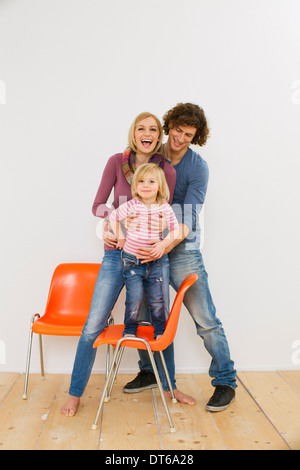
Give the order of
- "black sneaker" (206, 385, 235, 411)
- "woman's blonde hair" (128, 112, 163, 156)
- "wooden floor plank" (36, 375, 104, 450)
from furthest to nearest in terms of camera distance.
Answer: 1. "black sneaker" (206, 385, 235, 411)
2. "woman's blonde hair" (128, 112, 163, 156)
3. "wooden floor plank" (36, 375, 104, 450)

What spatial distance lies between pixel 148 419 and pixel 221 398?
46 centimetres

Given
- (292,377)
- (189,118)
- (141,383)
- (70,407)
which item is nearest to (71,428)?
(70,407)

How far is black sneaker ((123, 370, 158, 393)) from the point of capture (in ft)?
9.74

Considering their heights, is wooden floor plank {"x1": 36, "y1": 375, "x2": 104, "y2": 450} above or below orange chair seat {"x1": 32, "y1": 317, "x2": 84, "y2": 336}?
below

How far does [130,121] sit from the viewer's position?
10.5ft

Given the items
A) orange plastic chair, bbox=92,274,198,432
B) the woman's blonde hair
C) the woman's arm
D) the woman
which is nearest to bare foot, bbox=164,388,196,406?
orange plastic chair, bbox=92,274,198,432

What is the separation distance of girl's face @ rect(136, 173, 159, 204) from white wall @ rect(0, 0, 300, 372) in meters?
0.81

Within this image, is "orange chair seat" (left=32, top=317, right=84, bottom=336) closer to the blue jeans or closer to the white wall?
the white wall

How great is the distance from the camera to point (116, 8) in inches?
124

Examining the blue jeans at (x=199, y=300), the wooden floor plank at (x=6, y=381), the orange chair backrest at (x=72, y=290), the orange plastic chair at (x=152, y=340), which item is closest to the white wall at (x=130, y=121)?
the wooden floor plank at (x=6, y=381)

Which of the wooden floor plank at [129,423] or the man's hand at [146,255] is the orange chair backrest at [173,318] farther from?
the wooden floor plank at [129,423]

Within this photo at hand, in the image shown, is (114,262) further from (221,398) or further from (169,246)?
(221,398)

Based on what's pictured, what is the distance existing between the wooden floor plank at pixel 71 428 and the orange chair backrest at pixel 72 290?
1.69 feet
